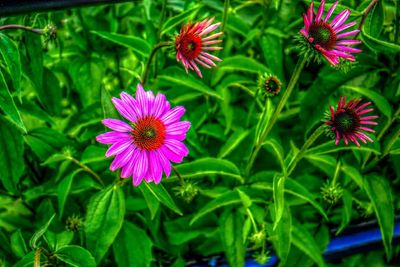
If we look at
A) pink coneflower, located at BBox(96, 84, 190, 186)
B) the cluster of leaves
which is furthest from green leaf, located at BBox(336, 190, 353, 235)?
pink coneflower, located at BBox(96, 84, 190, 186)

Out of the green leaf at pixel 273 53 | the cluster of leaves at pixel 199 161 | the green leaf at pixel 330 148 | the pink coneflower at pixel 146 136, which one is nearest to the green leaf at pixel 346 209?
the cluster of leaves at pixel 199 161

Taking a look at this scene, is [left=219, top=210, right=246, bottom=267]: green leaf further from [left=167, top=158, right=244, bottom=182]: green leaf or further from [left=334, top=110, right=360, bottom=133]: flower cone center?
[left=334, top=110, right=360, bottom=133]: flower cone center

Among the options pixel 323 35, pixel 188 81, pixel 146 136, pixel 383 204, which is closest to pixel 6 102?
pixel 146 136

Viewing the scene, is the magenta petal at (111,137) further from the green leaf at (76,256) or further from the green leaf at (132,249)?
the green leaf at (132,249)

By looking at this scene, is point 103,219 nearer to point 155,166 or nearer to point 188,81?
point 155,166

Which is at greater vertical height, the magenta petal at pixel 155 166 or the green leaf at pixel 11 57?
the green leaf at pixel 11 57
